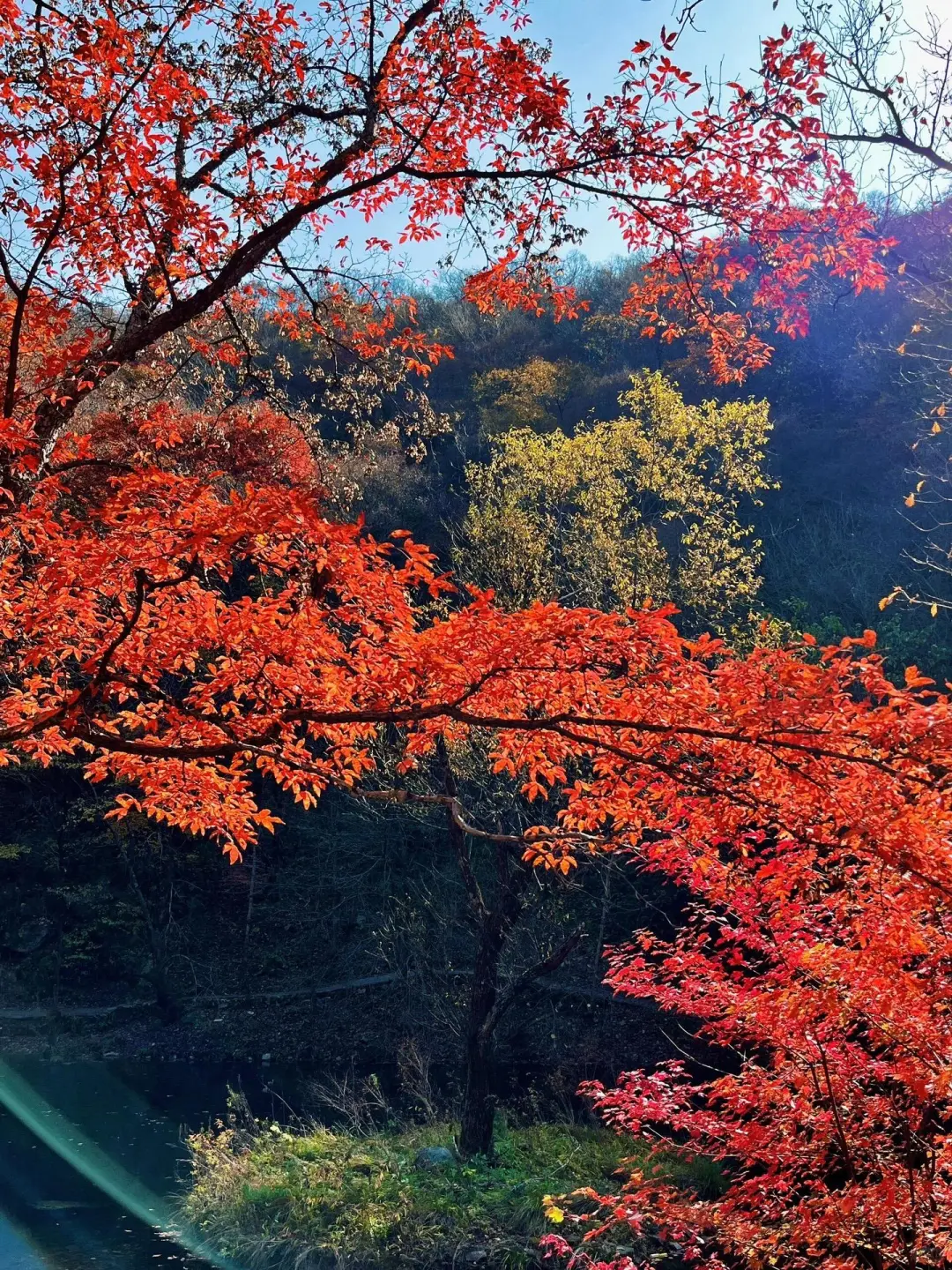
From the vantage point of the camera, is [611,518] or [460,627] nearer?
[460,627]

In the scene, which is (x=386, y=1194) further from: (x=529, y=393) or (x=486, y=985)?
(x=529, y=393)

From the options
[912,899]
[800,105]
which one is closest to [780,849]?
[912,899]

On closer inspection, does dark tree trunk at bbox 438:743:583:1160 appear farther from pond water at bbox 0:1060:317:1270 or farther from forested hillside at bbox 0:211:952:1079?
pond water at bbox 0:1060:317:1270

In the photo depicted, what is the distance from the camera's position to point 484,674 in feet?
9.70

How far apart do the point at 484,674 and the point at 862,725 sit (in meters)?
1.03

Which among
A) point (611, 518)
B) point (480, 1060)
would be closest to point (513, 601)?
point (611, 518)

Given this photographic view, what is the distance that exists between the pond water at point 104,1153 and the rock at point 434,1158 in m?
1.66

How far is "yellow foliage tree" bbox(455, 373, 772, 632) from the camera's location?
418 inches

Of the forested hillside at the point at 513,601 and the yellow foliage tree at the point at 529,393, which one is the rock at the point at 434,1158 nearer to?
the forested hillside at the point at 513,601

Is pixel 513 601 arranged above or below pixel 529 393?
below

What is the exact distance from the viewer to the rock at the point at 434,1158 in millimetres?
8242

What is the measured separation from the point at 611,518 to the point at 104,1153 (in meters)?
8.66

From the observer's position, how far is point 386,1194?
25.4 ft

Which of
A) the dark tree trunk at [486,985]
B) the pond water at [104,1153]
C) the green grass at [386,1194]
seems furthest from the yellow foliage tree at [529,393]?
the green grass at [386,1194]
